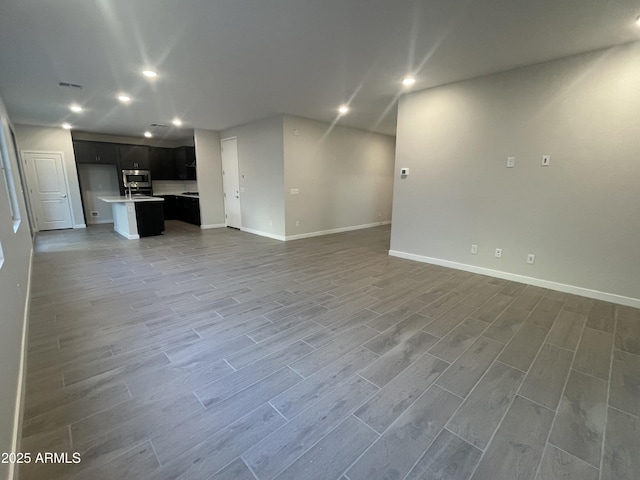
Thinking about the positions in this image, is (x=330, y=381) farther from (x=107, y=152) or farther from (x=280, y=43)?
(x=107, y=152)

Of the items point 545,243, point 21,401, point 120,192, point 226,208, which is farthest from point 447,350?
point 120,192

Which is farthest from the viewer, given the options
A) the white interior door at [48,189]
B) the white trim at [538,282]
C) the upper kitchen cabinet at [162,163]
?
the upper kitchen cabinet at [162,163]

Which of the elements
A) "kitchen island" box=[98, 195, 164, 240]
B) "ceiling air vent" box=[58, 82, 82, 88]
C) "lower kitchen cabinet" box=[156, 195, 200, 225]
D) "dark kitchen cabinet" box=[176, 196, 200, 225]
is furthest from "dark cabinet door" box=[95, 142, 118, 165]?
"ceiling air vent" box=[58, 82, 82, 88]

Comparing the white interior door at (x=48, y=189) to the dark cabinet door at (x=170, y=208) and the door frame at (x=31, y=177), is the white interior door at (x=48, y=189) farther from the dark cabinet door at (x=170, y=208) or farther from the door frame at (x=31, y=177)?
the dark cabinet door at (x=170, y=208)

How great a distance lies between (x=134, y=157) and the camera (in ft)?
28.4

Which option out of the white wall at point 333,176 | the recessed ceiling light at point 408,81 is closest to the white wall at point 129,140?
the white wall at point 333,176

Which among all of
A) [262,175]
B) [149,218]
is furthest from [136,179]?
[262,175]

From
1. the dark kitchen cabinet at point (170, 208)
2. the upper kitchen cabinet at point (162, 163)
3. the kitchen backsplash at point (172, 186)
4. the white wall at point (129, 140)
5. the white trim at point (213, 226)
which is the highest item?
the white wall at point (129, 140)

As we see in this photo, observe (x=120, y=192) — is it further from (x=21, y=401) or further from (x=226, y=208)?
(x=21, y=401)

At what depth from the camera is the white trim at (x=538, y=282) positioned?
3021 millimetres

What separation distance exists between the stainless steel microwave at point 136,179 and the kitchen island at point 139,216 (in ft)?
6.66

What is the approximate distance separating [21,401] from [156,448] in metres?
0.96

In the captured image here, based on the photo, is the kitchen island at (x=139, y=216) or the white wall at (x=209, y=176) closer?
the kitchen island at (x=139, y=216)

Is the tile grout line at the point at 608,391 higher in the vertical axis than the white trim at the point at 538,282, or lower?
lower
